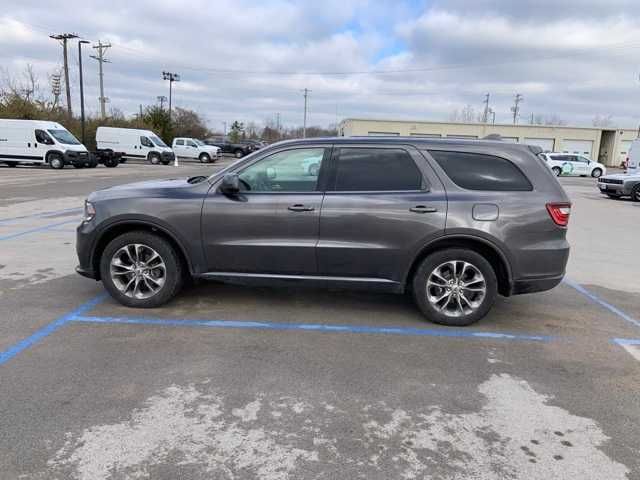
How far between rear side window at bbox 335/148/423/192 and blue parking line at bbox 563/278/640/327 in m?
2.75

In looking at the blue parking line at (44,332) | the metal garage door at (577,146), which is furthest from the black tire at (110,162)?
the metal garage door at (577,146)

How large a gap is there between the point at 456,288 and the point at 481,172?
3.69 ft

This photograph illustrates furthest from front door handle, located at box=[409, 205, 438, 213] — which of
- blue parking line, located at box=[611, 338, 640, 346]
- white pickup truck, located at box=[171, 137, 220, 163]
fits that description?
white pickup truck, located at box=[171, 137, 220, 163]

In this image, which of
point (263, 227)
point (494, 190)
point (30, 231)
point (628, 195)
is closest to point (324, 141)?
point (263, 227)

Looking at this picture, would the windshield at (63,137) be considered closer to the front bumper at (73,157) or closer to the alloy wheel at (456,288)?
the front bumper at (73,157)

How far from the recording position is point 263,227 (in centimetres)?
475

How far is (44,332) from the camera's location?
445 centimetres

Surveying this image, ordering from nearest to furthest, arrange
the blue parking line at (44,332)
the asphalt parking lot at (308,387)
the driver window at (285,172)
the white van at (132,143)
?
1. the asphalt parking lot at (308,387)
2. the blue parking line at (44,332)
3. the driver window at (285,172)
4. the white van at (132,143)

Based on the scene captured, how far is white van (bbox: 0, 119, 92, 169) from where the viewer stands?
2720cm

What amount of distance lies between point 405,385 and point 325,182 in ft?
6.69

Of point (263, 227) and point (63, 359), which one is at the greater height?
point (263, 227)

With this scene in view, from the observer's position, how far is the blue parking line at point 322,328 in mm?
4637

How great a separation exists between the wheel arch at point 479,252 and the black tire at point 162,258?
2286 mm

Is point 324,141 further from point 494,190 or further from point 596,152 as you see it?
point 596,152
